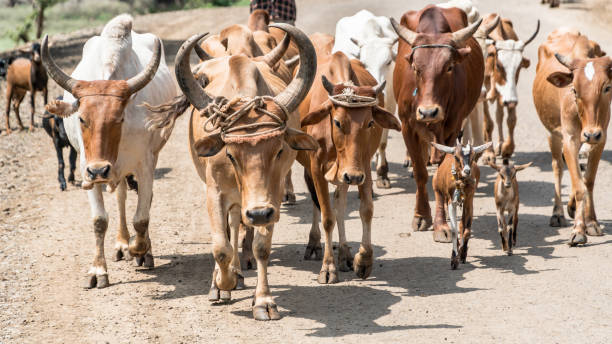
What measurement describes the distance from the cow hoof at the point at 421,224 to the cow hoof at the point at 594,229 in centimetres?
184

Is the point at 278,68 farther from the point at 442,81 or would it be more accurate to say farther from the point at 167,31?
the point at 167,31

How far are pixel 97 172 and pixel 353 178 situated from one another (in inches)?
92.3

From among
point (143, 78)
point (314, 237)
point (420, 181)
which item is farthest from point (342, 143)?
point (420, 181)

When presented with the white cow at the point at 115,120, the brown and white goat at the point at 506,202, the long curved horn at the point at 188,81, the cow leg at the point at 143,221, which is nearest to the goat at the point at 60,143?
the white cow at the point at 115,120

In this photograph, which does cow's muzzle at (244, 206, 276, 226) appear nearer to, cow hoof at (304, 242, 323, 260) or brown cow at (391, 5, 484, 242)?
cow hoof at (304, 242, 323, 260)

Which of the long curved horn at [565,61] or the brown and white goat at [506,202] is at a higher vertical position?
the long curved horn at [565,61]

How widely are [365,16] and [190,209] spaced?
428 cm

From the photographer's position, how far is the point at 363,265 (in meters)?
8.27

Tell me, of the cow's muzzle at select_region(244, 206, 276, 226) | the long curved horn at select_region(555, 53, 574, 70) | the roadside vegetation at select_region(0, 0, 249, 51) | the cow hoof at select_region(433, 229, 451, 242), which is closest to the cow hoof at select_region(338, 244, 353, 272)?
the cow hoof at select_region(433, 229, 451, 242)

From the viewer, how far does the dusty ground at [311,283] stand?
6.95m

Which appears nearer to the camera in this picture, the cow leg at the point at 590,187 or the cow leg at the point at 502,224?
the cow leg at the point at 502,224

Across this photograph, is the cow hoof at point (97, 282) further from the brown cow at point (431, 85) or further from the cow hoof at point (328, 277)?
the brown cow at point (431, 85)

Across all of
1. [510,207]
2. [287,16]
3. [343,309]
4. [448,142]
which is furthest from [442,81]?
[287,16]

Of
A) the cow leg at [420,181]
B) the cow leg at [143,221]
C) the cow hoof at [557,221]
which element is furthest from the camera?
the cow hoof at [557,221]
